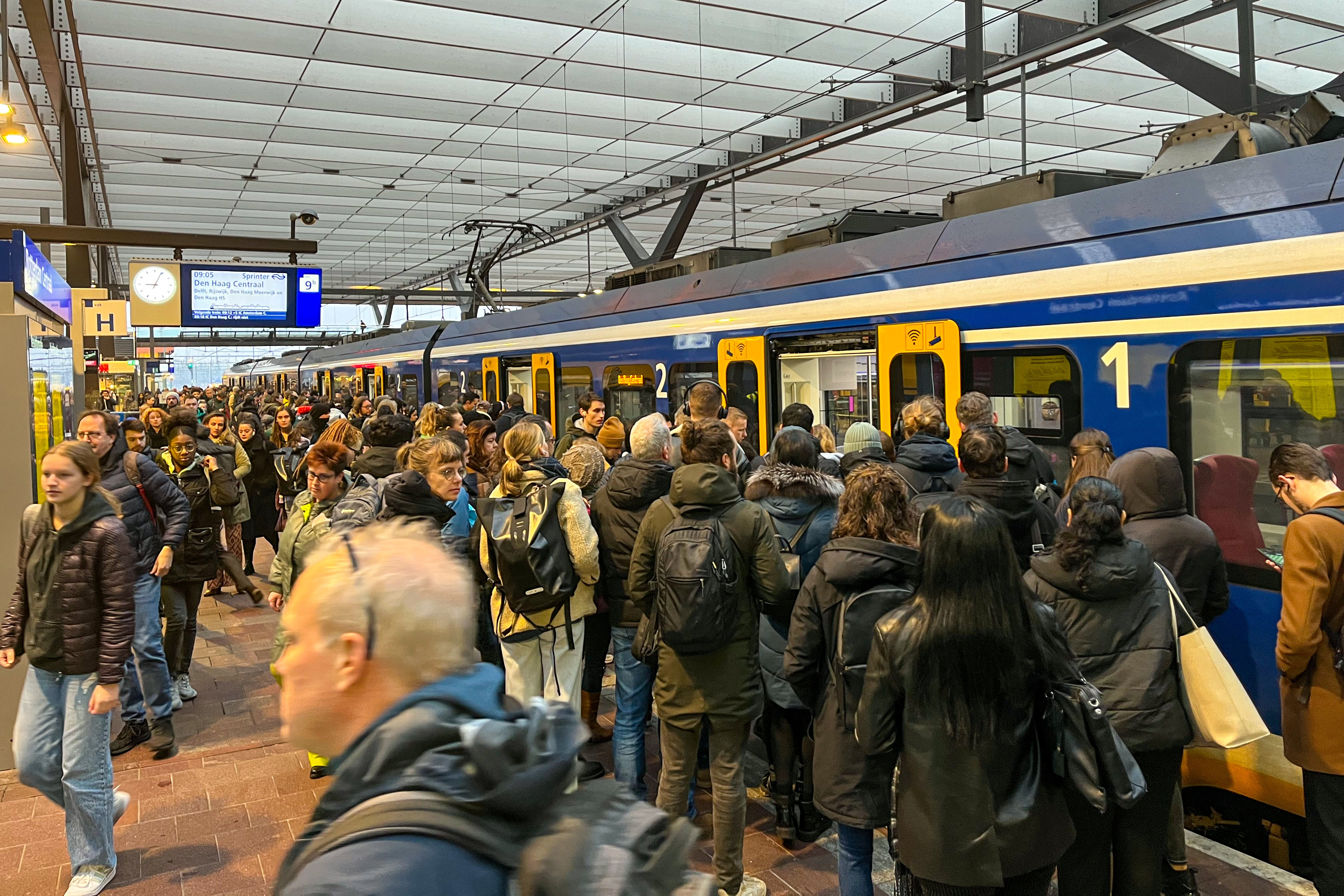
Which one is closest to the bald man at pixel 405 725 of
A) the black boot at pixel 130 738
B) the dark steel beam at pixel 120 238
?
the black boot at pixel 130 738

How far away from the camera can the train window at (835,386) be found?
6680 mm

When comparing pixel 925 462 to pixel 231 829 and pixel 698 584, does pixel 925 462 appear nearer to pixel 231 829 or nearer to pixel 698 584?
pixel 698 584

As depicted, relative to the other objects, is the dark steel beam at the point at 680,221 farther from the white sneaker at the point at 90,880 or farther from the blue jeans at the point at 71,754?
the white sneaker at the point at 90,880

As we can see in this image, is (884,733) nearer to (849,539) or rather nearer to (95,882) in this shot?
(849,539)

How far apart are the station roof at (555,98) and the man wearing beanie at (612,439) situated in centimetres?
490

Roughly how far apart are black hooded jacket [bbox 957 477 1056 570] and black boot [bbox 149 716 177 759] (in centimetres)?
436

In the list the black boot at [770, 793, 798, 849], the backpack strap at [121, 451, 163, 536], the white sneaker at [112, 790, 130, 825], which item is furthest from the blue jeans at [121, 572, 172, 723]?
the black boot at [770, 793, 798, 849]

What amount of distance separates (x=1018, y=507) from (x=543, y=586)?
2020mm

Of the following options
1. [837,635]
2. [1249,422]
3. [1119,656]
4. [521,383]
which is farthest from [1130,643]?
[521,383]

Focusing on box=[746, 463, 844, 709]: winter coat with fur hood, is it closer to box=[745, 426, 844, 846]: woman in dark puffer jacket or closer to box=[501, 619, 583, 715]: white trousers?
box=[745, 426, 844, 846]: woman in dark puffer jacket

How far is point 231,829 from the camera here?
4.36m

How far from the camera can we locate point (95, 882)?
3807 mm

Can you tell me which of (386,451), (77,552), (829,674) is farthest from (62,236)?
(829,674)

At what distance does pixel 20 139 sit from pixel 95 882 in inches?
283
